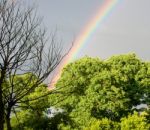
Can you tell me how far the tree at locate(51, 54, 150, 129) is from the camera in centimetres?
6134

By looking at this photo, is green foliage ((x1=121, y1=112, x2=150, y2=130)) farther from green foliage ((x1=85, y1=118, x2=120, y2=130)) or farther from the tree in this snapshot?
the tree

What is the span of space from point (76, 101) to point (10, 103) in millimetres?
48620

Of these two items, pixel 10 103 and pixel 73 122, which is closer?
pixel 10 103

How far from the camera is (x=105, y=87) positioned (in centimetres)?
6269

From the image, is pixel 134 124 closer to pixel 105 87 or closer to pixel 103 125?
pixel 103 125

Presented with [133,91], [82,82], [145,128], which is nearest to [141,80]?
[133,91]

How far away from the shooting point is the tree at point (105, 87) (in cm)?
6134

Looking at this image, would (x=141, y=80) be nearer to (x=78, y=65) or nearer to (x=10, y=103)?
(x=78, y=65)

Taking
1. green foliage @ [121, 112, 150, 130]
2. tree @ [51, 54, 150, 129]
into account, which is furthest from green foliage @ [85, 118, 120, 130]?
tree @ [51, 54, 150, 129]

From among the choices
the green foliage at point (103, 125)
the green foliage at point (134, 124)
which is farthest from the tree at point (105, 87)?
the green foliage at point (134, 124)

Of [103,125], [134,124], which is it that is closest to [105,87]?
[103,125]

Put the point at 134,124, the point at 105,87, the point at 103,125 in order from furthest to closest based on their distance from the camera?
the point at 105,87, the point at 103,125, the point at 134,124

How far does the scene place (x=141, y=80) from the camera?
64.3 metres

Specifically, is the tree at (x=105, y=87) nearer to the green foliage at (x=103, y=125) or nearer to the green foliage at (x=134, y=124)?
the green foliage at (x=103, y=125)
